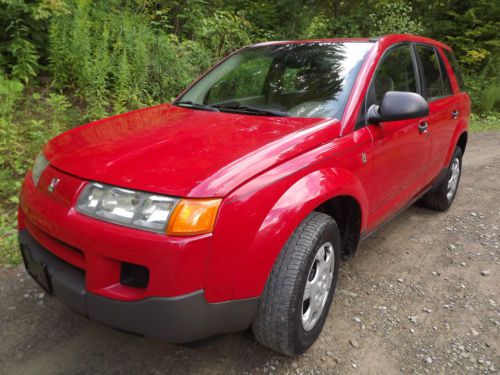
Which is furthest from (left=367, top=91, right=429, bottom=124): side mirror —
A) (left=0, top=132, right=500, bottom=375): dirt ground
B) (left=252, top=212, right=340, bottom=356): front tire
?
(left=0, top=132, right=500, bottom=375): dirt ground

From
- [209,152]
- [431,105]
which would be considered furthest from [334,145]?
[431,105]

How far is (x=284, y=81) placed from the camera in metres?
2.79

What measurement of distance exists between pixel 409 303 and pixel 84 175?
215cm

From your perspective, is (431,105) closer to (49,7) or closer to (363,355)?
(363,355)

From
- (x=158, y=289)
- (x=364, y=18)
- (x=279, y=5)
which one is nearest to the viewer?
(x=158, y=289)

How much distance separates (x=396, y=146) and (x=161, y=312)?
193cm

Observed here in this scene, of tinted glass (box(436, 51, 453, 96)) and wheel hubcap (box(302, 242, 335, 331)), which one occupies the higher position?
tinted glass (box(436, 51, 453, 96))

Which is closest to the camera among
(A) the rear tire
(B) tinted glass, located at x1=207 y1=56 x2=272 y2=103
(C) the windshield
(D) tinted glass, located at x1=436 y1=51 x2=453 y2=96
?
(C) the windshield

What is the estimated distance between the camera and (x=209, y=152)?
5.98ft

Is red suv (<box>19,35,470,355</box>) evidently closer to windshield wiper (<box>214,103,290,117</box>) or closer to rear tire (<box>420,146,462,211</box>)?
windshield wiper (<box>214,103,290,117</box>)

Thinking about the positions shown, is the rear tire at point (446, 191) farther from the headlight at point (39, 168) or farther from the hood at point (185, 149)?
the headlight at point (39, 168)

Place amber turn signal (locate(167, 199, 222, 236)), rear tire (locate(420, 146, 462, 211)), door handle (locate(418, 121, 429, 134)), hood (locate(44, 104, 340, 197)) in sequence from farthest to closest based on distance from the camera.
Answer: rear tire (locate(420, 146, 462, 211))
door handle (locate(418, 121, 429, 134))
hood (locate(44, 104, 340, 197))
amber turn signal (locate(167, 199, 222, 236))

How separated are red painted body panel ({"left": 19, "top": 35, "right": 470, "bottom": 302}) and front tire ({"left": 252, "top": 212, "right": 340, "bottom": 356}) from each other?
0.30ft

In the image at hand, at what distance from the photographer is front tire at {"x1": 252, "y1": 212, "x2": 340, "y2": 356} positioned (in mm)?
1797
